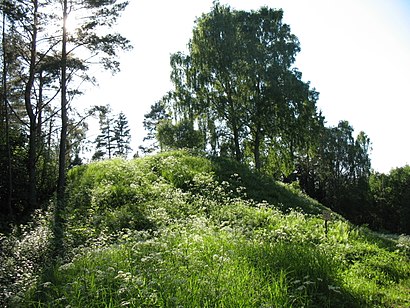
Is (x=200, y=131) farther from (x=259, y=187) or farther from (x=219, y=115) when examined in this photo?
(x=259, y=187)

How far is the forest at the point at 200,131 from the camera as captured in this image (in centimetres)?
1237

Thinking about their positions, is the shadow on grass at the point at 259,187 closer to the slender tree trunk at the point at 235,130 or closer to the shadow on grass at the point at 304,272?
the shadow on grass at the point at 304,272

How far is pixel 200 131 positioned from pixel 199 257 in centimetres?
2112

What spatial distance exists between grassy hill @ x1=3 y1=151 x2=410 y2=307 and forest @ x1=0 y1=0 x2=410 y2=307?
14 centimetres

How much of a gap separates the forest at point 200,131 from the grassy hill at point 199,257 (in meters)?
0.14

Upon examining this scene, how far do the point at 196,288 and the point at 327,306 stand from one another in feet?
5.74

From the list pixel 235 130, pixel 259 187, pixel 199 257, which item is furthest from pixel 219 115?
pixel 199 257

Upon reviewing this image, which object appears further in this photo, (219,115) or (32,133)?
(219,115)

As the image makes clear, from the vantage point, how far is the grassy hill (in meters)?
4.24

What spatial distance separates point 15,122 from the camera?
17.6 m

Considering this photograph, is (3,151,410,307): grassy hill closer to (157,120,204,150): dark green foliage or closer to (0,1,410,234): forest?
(0,1,410,234): forest

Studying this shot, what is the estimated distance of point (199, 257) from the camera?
5.55m

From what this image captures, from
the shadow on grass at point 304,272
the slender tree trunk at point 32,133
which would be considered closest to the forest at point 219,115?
the slender tree trunk at point 32,133

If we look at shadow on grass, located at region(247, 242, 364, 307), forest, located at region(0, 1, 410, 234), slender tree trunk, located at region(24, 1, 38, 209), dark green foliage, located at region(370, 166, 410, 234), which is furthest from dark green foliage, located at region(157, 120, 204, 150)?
dark green foliage, located at region(370, 166, 410, 234)
